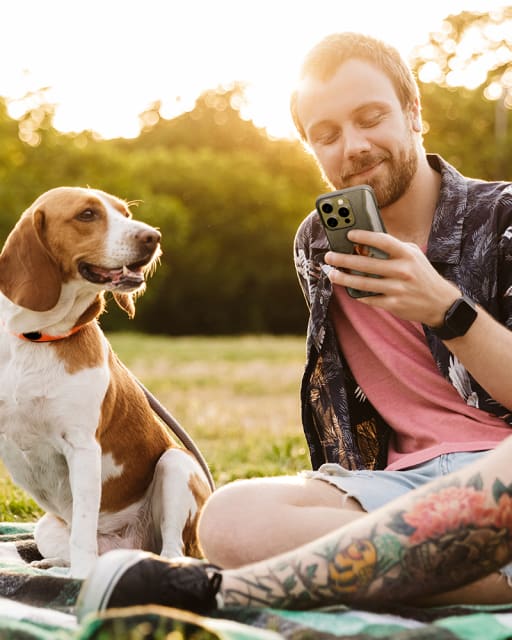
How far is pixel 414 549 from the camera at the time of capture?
215 cm

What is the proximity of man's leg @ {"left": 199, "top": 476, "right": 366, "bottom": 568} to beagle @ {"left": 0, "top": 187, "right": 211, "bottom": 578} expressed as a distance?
0.83 m

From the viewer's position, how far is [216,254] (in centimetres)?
3547

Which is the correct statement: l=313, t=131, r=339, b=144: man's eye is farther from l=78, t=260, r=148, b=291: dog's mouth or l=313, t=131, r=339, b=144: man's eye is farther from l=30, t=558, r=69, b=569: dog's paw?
l=30, t=558, r=69, b=569: dog's paw

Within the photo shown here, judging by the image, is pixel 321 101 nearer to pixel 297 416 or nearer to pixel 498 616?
pixel 498 616

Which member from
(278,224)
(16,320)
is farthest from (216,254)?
(16,320)

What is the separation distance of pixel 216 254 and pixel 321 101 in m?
32.4

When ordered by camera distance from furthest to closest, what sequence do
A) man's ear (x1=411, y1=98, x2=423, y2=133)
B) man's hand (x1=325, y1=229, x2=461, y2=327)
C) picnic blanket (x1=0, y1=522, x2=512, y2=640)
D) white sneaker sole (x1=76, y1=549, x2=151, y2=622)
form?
1. man's ear (x1=411, y1=98, x2=423, y2=133)
2. man's hand (x1=325, y1=229, x2=461, y2=327)
3. white sneaker sole (x1=76, y1=549, x2=151, y2=622)
4. picnic blanket (x1=0, y1=522, x2=512, y2=640)

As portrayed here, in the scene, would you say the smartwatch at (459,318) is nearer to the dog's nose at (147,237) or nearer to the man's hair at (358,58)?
the man's hair at (358,58)

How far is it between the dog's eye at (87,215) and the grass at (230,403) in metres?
1.77

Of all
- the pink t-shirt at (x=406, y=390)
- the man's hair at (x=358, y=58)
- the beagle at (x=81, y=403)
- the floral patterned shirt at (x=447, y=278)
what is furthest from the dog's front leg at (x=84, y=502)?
the man's hair at (x=358, y=58)

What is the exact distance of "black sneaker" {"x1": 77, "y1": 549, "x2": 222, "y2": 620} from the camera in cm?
213

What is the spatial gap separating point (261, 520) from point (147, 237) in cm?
160

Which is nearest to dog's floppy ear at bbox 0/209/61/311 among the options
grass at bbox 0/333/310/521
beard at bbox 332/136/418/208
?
beard at bbox 332/136/418/208

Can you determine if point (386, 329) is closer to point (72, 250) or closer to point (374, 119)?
point (374, 119)
